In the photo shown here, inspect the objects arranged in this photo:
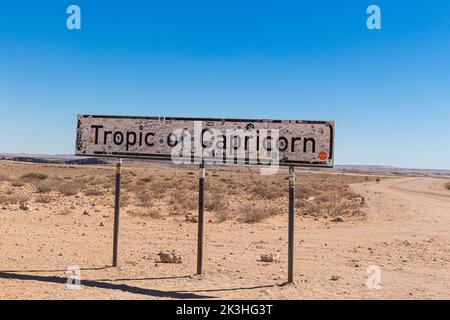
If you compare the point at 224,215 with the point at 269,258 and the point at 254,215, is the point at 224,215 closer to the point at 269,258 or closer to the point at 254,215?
the point at 254,215

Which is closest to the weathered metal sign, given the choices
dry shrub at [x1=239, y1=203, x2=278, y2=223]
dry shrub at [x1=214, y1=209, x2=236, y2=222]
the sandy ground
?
the sandy ground

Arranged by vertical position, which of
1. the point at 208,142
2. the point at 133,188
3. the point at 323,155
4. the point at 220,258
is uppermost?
the point at 208,142

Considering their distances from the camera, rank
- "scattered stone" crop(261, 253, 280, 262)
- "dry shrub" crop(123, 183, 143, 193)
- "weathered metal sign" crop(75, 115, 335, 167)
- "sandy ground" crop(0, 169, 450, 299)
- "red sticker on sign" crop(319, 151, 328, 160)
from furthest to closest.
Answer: "dry shrub" crop(123, 183, 143, 193) < "scattered stone" crop(261, 253, 280, 262) < "weathered metal sign" crop(75, 115, 335, 167) < "red sticker on sign" crop(319, 151, 328, 160) < "sandy ground" crop(0, 169, 450, 299)

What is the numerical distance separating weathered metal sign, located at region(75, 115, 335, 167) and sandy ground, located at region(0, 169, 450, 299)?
196 centimetres

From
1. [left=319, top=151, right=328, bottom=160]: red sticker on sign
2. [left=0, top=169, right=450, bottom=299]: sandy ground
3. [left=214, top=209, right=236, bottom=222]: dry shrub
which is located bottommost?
[left=0, top=169, right=450, bottom=299]: sandy ground

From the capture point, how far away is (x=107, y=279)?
706 cm

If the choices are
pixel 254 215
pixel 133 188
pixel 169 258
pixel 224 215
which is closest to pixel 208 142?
pixel 169 258

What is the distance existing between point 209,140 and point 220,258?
2845 millimetres

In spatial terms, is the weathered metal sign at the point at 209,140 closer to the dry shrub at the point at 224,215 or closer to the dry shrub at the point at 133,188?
the dry shrub at the point at 224,215

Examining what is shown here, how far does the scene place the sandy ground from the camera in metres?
6.48

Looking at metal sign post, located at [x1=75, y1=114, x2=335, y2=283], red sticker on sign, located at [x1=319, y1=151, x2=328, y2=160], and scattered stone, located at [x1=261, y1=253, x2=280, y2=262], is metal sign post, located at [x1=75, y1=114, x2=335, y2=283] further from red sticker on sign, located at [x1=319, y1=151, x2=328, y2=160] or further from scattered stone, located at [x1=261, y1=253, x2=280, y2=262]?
scattered stone, located at [x1=261, y1=253, x2=280, y2=262]

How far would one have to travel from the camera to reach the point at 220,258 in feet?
29.7
